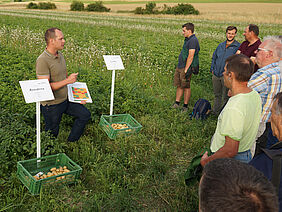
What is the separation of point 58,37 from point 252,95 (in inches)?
111

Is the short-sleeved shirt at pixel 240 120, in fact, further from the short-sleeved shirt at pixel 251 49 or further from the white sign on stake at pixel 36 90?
the short-sleeved shirt at pixel 251 49

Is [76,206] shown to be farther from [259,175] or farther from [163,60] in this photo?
[163,60]

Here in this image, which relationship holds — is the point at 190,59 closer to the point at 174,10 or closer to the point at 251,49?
the point at 251,49

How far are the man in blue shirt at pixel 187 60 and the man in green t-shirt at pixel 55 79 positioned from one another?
2759mm

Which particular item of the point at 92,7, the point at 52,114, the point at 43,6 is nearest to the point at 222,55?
the point at 52,114

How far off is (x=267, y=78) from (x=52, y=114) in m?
3.26

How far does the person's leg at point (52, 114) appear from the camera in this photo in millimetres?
3865

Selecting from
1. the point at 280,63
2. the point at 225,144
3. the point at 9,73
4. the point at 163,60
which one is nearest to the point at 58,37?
the point at 225,144

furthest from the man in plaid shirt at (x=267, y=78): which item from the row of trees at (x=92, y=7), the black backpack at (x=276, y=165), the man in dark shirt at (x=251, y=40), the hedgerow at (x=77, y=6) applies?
the hedgerow at (x=77, y=6)

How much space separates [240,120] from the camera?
97.4 inches

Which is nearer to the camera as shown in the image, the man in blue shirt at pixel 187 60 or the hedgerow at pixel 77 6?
the man in blue shirt at pixel 187 60

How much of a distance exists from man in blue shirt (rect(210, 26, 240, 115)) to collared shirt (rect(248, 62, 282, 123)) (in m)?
1.98

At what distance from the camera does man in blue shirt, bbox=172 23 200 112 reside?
18.6 ft

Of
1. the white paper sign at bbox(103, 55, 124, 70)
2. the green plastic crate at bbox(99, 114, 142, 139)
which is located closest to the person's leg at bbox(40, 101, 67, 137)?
the green plastic crate at bbox(99, 114, 142, 139)
